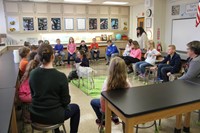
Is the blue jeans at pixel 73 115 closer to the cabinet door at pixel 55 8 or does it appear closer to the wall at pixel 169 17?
the wall at pixel 169 17

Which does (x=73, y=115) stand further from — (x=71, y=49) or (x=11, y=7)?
(x=11, y=7)

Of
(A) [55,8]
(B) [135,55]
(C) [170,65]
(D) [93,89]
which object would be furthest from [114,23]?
(D) [93,89]

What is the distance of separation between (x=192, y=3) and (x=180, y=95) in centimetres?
525

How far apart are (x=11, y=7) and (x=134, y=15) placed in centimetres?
569

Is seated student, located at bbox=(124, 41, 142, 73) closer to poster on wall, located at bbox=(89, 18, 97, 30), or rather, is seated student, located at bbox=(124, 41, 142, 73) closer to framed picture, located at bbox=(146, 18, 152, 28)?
framed picture, located at bbox=(146, 18, 152, 28)

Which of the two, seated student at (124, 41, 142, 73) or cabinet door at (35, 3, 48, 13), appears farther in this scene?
cabinet door at (35, 3, 48, 13)

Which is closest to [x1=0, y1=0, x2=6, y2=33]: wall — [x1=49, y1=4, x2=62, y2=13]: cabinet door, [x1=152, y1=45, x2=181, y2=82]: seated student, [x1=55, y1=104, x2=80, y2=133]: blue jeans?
[x1=49, y1=4, x2=62, y2=13]: cabinet door

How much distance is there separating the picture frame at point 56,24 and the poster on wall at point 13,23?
1460 millimetres

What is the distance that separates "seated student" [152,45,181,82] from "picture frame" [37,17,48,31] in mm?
5515

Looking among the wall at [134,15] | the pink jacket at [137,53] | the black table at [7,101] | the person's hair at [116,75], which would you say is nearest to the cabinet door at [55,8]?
the wall at [134,15]

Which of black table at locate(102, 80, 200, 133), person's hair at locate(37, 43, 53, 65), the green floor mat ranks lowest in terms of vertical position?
the green floor mat

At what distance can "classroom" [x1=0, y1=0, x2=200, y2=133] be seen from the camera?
180 cm

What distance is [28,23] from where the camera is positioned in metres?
7.72

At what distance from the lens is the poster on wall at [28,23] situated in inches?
302
